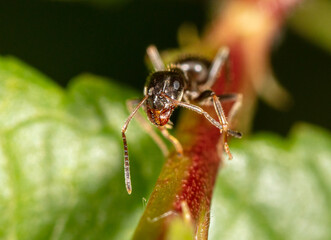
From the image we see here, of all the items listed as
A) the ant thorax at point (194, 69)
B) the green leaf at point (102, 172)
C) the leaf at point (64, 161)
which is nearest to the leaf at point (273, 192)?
the green leaf at point (102, 172)

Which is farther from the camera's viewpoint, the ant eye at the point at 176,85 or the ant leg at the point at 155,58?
the ant leg at the point at 155,58

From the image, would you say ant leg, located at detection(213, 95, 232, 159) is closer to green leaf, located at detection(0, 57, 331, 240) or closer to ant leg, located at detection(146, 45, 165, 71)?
green leaf, located at detection(0, 57, 331, 240)

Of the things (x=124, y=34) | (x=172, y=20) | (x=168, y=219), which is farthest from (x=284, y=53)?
(x=168, y=219)

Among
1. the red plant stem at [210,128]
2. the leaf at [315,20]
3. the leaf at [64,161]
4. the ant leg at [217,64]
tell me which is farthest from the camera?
the leaf at [315,20]

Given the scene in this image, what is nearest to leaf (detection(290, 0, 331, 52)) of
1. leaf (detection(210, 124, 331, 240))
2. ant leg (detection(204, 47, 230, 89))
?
ant leg (detection(204, 47, 230, 89))

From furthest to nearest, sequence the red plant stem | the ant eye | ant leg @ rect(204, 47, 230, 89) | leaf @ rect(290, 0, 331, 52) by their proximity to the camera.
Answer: leaf @ rect(290, 0, 331, 52)
ant leg @ rect(204, 47, 230, 89)
the ant eye
the red plant stem

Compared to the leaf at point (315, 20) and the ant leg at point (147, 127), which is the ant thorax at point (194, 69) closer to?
the ant leg at point (147, 127)

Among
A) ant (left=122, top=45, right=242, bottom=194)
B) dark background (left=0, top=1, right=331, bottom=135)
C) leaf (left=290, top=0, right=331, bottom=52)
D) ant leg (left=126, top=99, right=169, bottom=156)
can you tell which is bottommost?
dark background (left=0, top=1, right=331, bottom=135)
